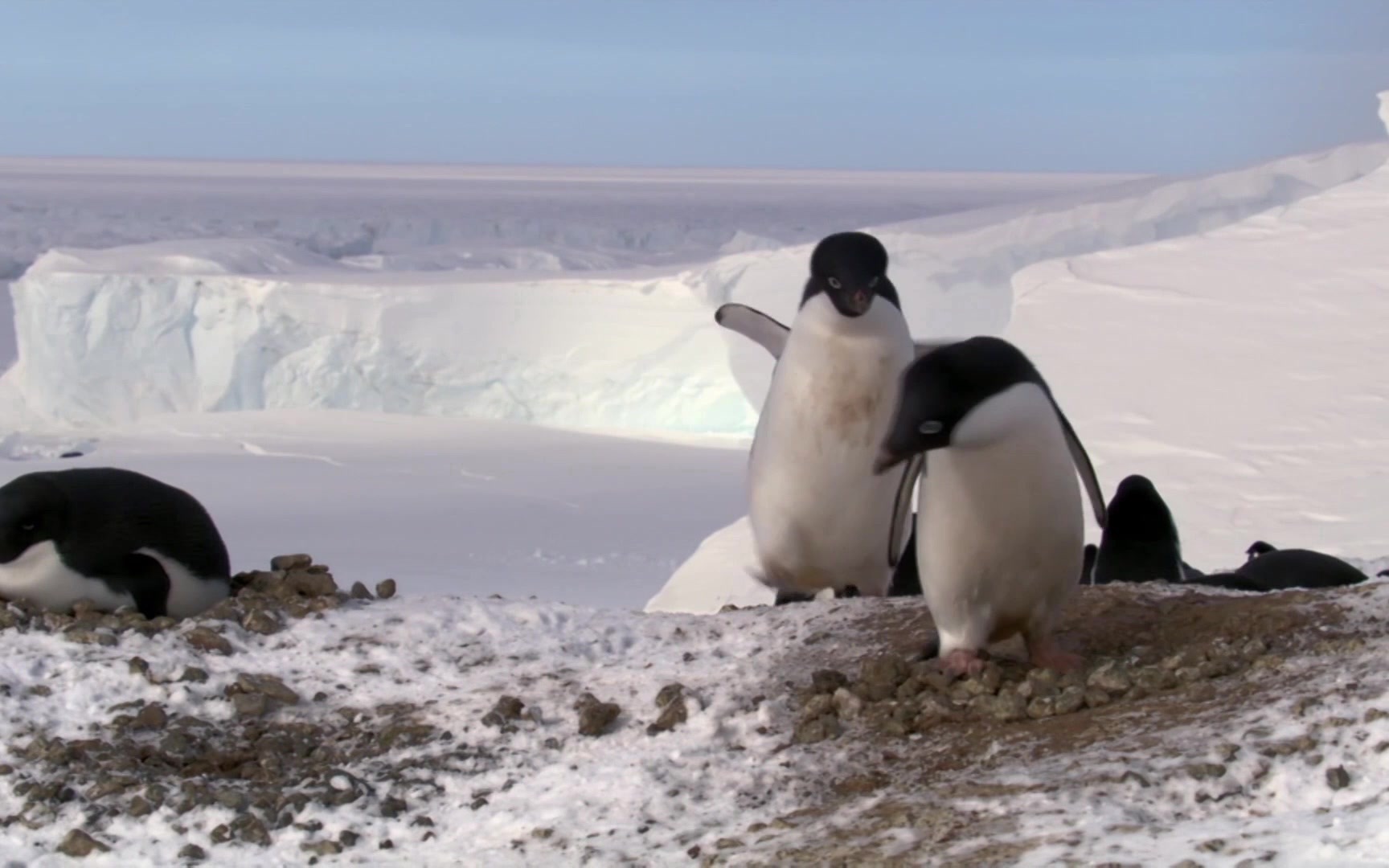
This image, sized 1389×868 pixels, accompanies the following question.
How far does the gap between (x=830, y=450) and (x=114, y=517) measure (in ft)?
5.39

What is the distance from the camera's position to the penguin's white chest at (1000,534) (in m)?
2.82

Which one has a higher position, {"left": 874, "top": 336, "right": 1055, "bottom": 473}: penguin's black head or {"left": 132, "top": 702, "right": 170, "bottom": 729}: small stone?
{"left": 874, "top": 336, "right": 1055, "bottom": 473}: penguin's black head


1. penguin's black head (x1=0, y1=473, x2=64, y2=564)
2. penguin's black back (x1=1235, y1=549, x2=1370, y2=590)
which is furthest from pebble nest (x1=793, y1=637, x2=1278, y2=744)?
penguin's black head (x1=0, y1=473, x2=64, y2=564)

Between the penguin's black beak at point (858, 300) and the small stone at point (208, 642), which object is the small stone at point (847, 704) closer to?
the penguin's black beak at point (858, 300)

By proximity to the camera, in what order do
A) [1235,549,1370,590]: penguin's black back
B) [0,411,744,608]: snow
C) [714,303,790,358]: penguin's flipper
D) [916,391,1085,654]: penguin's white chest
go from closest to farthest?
[916,391,1085,654]: penguin's white chest → [714,303,790,358]: penguin's flipper → [1235,549,1370,590]: penguin's black back → [0,411,744,608]: snow

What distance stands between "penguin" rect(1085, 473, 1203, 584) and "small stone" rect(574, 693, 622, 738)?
6.65 ft

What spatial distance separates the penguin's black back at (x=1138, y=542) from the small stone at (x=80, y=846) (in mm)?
2905

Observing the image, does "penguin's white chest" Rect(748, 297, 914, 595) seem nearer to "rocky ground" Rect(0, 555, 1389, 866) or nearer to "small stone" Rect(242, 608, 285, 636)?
"rocky ground" Rect(0, 555, 1389, 866)

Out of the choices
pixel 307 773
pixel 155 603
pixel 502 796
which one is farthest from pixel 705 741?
pixel 155 603

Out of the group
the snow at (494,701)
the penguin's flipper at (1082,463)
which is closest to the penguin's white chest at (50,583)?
the snow at (494,701)

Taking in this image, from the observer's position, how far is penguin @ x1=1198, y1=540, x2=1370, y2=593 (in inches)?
A: 172

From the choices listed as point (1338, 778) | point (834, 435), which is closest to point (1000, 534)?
point (1338, 778)

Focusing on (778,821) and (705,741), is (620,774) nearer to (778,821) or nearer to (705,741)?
(705,741)

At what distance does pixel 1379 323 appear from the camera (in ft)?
28.0
